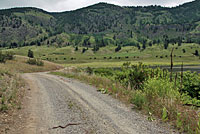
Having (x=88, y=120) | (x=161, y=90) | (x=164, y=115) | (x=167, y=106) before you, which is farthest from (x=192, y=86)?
(x=88, y=120)

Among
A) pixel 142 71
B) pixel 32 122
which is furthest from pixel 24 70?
pixel 32 122

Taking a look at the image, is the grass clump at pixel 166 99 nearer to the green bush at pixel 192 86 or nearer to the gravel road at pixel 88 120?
the green bush at pixel 192 86

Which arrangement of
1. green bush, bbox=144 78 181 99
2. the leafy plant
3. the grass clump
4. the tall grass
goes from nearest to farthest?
1. the tall grass
2. the grass clump
3. the leafy plant
4. green bush, bbox=144 78 181 99

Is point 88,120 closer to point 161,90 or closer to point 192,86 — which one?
point 161,90

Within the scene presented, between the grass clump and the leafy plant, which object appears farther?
the leafy plant

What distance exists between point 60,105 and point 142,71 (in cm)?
899

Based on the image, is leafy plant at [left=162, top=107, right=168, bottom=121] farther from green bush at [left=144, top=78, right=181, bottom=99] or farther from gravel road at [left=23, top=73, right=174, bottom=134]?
green bush at [left=144, top=78, right=181, bottom=99]

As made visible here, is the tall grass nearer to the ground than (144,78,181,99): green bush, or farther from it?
nearer to the ground

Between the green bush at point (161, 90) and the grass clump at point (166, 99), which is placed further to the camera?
the green bush at point (161, 90)

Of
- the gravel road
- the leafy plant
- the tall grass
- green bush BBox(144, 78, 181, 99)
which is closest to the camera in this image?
the gravel road

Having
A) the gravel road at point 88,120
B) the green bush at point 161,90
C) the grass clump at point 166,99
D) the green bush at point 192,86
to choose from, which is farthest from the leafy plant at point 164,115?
the green bush at point 192,86

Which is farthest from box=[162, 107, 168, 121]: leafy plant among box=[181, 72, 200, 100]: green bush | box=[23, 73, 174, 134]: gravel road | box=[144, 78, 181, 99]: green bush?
box=[181, 72, 200, 100]: green bush

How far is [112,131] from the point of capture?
7000 mm

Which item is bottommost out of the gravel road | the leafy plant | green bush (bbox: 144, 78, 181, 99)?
the gravel road
